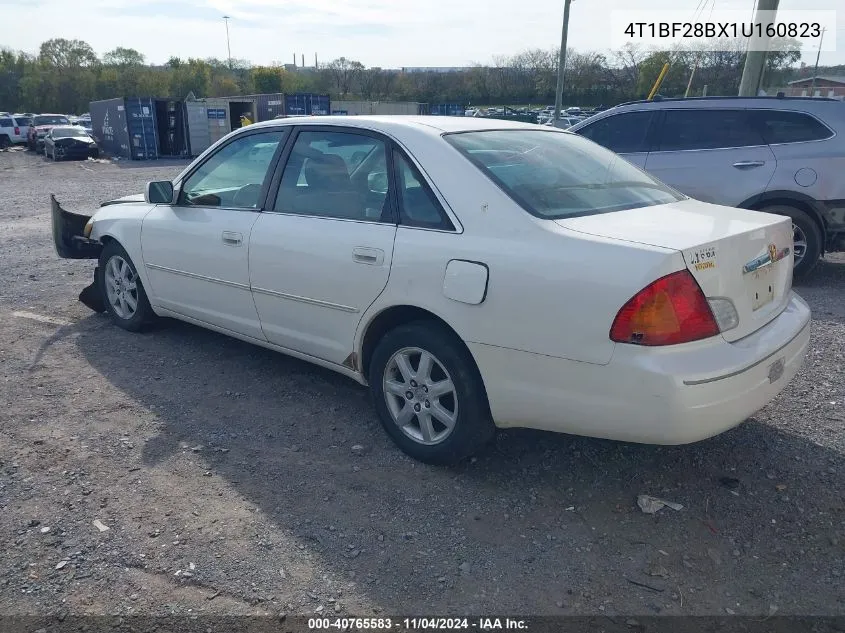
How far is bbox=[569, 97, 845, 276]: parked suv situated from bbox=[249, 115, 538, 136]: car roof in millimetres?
3820

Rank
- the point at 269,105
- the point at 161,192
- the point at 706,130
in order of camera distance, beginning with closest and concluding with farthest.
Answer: the point at 161,192, the point at 706,130, the point at 269,105

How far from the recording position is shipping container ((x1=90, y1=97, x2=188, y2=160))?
30.4 meters

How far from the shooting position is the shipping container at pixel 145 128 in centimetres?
3036

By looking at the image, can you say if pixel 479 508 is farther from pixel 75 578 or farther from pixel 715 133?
pixel 715 133

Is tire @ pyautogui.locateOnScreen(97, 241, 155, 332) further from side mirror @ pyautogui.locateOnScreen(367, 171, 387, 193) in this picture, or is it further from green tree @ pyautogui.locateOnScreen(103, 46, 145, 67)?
green tree @ pyautogui.locateOnScreen(103, 46, 145, 67)

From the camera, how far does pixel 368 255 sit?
3.51 meters

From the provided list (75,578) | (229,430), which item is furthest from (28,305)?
(75,578)

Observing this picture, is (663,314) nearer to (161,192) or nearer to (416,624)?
(416,624)

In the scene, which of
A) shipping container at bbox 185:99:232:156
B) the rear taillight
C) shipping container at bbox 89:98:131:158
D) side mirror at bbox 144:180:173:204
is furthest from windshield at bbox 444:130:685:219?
shipping container at bbox 89:98:131:158

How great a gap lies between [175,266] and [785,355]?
3796 mm

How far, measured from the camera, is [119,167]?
1080 inches

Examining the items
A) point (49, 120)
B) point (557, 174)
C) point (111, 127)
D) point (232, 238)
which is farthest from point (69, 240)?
point (49, 120)

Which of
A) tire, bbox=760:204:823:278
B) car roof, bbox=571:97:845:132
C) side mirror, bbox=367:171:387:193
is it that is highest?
car roof, bbox=571:97:845:132

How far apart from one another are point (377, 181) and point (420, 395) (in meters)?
1.16
